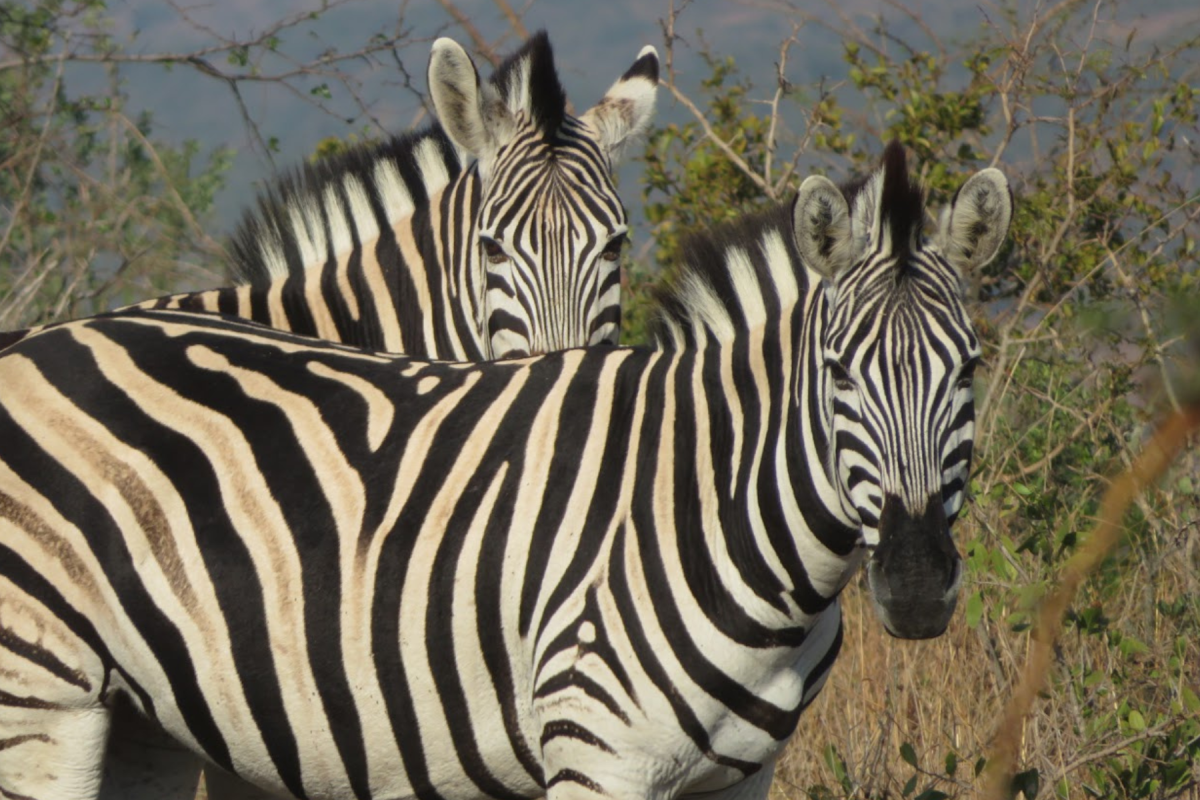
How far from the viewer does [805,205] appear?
346 centimetres

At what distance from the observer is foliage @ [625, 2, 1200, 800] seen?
15.4 ft

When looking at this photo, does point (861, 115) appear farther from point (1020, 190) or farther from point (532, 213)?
point (532, 213)

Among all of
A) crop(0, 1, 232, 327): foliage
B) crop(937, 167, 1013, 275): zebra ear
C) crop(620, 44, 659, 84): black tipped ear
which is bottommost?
crop(937, 167, 1013, 275): zebra ear

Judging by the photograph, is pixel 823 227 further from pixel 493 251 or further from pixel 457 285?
pixel 457 285

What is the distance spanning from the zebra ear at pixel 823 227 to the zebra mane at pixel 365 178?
7.90ft

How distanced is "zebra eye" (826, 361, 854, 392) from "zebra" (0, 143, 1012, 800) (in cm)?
1

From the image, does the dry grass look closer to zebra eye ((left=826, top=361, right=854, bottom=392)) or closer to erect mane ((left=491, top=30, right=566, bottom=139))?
zebra eye ((left=826, top=361, right=854, bottom=392))

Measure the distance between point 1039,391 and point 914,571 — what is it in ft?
13.5

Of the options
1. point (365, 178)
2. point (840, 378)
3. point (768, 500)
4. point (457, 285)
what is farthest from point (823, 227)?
point (365, 178)

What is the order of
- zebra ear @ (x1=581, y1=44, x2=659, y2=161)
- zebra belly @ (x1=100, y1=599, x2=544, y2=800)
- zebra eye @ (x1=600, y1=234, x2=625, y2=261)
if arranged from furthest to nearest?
zebra ear @ (x1=581, y1=44, x2=659, y2=161) → zebra eye @ (x1=600, y1=234, x2=625, y2=261) → zebra belly @ (x1=100, y1=599, x2=544, y2=800)

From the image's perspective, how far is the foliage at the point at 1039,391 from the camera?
15.4 ft

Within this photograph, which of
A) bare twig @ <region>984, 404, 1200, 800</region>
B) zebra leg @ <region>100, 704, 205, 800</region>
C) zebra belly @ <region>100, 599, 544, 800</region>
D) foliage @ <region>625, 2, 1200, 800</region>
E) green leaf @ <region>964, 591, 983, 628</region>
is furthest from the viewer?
foliage @ <region>625, 2, 1200, 800</region>

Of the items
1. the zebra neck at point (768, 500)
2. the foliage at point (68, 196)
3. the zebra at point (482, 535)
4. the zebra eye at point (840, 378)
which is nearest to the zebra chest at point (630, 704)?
the zebra at point (482, 535)

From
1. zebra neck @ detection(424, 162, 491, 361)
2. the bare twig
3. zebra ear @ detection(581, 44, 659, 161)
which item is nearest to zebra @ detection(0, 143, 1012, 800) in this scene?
zebra neck @ detection(424, 162, 491, 361)
